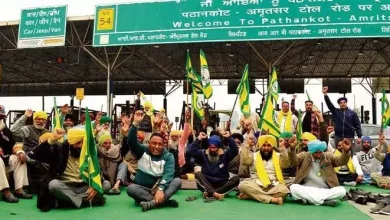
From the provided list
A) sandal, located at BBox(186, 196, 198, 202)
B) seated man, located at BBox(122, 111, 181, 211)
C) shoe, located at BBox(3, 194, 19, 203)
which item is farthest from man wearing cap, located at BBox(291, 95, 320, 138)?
shoe, located at BBox(3, 194, 19, 203)

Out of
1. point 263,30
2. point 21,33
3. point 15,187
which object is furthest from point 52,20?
point 15,187

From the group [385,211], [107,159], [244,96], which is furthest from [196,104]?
[385,211]

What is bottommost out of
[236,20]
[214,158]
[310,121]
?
[214,158]

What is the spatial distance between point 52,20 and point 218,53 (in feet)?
24.9

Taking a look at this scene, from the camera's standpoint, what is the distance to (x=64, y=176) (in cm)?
487

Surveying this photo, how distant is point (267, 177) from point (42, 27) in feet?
32.8

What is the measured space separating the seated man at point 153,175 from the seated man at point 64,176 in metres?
0.52

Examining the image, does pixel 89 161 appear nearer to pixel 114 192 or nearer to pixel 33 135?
pixel 114 192

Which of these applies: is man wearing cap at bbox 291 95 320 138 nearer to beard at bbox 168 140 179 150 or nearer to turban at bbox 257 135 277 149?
turban at bbox 257 135 277 149

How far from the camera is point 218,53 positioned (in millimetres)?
17984

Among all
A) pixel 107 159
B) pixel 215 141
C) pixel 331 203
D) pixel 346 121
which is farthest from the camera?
pixel 346 121

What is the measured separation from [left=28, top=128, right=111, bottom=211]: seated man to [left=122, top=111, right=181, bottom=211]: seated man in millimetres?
518

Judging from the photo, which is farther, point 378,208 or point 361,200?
point 361,200

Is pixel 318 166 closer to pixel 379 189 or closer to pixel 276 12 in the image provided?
pixel 379 189
